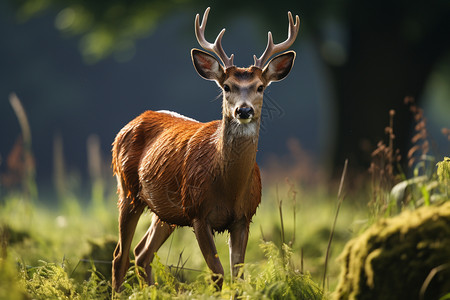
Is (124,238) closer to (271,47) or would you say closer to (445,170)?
(271,47)

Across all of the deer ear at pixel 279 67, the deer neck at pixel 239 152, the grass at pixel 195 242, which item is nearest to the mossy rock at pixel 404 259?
the grass at pixel 195 242

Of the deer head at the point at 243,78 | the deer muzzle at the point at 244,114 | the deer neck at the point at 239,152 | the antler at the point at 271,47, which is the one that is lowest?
the deer neck at the point at 239,152

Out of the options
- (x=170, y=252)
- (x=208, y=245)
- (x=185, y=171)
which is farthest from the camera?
(x=170, y=252)

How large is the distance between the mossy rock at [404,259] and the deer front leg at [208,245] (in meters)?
1.14

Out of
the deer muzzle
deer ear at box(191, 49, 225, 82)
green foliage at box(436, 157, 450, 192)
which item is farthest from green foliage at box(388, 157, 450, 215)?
deer ear at box(191, 49, 225, 82)

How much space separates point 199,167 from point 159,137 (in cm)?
73

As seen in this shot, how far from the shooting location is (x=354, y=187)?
8.02 meters

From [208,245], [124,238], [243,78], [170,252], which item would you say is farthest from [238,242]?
[170,252]

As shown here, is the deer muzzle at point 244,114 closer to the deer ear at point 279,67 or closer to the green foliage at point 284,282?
the deer ear at point 279,67

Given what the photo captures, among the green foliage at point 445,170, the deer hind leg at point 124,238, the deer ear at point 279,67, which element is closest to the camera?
the green foliage at point 445,170

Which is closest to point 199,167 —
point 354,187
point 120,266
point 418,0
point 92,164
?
point 120,266

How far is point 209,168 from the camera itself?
4.02m

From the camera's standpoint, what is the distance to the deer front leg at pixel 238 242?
13.1 ft

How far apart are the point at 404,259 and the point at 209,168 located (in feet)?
5.23
